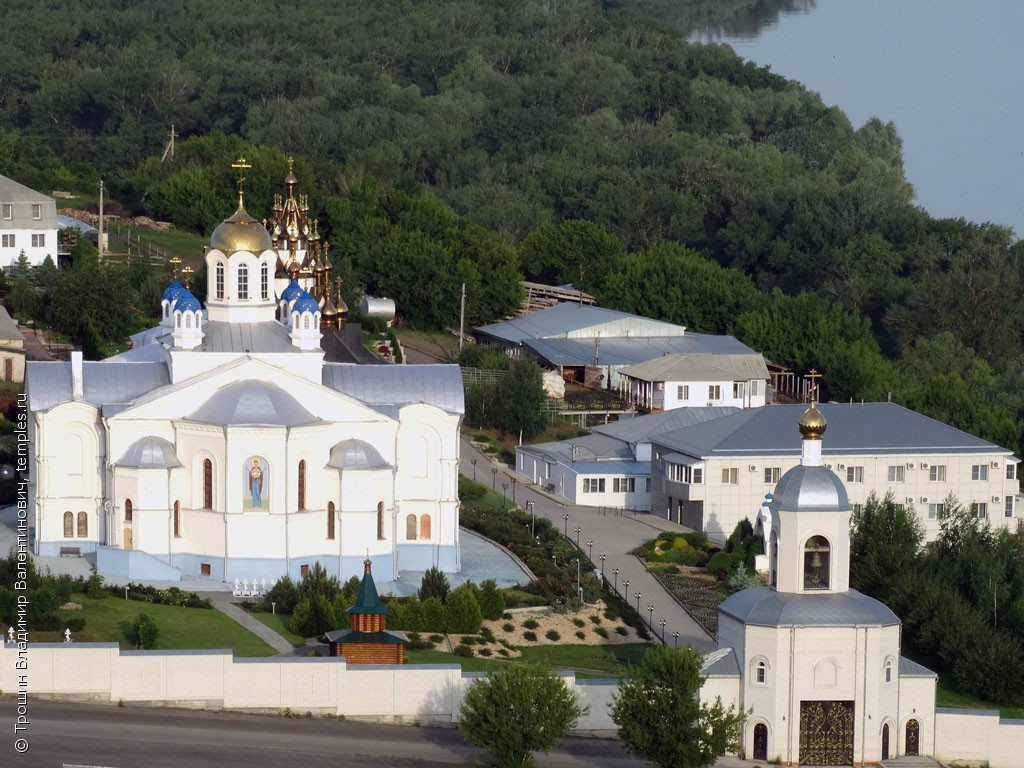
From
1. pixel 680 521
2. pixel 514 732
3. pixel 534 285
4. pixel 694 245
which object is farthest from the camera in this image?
pixel 694 245

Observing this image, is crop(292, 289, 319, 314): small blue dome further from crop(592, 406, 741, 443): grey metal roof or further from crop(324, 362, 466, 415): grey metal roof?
crop(592, 406, 741, 443): grey metal roof

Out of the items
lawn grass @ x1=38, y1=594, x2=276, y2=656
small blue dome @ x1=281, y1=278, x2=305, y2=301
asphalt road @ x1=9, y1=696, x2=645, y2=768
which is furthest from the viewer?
small blue dome @ x1=281, y1=278, x2=305, y2=301

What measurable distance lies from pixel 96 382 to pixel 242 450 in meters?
3.64

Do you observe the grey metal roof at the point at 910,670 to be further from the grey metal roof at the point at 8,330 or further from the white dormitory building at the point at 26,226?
the white dormitory building at the point at 26,226

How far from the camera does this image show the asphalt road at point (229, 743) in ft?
113

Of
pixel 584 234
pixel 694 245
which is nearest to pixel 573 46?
pixel 694 245

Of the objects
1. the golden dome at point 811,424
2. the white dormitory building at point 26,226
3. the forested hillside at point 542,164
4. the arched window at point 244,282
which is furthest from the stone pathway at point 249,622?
the white dormitory building at point 26,226

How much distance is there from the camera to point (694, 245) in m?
103

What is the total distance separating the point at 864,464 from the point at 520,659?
1784 cm

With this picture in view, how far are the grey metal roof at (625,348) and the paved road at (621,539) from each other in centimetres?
949

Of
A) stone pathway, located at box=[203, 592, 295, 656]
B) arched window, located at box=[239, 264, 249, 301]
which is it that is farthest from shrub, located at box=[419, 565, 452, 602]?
arched window, located at box=[239, 264, 249, 301]

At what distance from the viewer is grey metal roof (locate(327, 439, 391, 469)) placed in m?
47.8

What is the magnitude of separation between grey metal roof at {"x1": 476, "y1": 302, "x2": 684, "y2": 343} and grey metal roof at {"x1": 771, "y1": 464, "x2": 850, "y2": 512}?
38446 mm

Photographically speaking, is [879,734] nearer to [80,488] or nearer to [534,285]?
[80,488]
